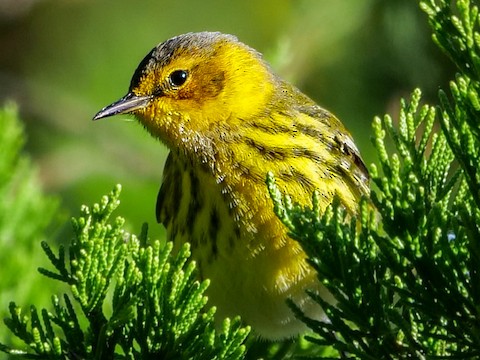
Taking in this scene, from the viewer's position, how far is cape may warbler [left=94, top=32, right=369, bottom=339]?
2.69 meters

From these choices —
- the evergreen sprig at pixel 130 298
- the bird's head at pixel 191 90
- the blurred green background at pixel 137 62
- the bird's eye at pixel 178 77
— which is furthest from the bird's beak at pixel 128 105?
the evergreen sprig at pixel 130 298

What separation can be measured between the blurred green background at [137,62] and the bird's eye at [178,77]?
0.44 m

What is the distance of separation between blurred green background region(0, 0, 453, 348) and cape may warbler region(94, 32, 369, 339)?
29cm

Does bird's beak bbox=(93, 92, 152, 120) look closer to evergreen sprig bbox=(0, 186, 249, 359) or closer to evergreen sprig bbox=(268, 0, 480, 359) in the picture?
evergreen sprig bbox=(0, 186, 249, 359)

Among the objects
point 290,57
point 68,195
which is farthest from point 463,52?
point 68,195

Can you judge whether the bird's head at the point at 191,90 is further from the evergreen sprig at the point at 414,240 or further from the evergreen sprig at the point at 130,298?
the evergreen sprig at the point at 414,240

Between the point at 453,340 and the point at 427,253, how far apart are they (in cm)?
18

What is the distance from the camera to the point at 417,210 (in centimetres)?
170

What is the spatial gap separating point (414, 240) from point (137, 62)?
356 centimetres

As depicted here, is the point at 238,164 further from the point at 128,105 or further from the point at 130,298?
the point at 130,298

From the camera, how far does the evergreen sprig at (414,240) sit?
5.45 ft

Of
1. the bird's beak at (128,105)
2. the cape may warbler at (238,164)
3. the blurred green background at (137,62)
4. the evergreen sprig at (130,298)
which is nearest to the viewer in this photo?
the evergreen sprig at (130,298)

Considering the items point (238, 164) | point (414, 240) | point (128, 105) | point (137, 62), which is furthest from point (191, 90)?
point (137, 62)

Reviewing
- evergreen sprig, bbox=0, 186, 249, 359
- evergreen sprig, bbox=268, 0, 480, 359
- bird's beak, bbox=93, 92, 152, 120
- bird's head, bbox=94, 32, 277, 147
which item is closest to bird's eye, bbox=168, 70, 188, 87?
bird's head, bbox=94, 32, 277, 147
